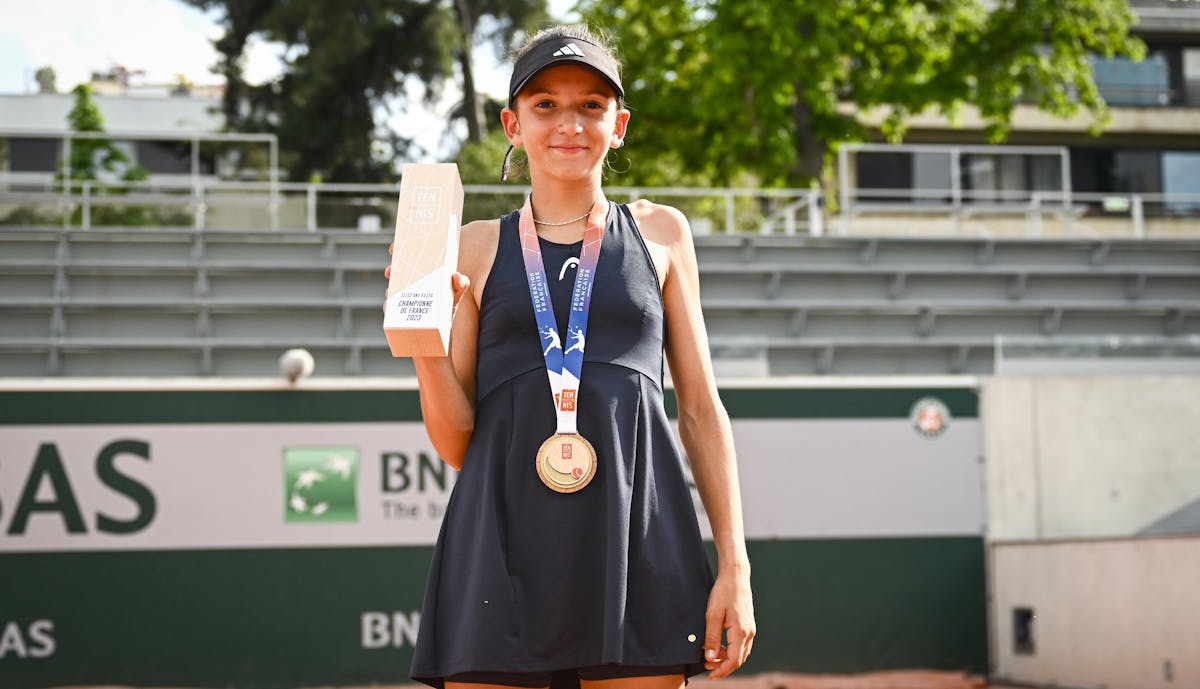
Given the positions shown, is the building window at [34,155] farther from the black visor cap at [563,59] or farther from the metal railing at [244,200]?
the black visor cap at [563,59]

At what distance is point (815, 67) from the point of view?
73.1 ft

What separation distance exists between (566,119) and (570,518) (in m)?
0.64

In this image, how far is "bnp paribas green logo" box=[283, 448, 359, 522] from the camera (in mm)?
7754

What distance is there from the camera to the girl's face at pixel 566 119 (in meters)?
2.18

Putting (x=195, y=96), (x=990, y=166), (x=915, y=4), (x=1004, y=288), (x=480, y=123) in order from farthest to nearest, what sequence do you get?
(x=195, y=96) < (x=480, y=123) < (x=915, y=4) < (x=990, y=166) < (x=1004, y=288)

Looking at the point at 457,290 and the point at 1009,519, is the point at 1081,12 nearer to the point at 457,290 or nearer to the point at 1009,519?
the point at 1009,519

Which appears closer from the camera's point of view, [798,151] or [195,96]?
[798,151]

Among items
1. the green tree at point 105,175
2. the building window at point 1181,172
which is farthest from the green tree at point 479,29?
the building window at point 1181,172

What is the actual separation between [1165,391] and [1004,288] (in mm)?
7117

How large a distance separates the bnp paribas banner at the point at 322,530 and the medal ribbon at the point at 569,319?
18.3ft

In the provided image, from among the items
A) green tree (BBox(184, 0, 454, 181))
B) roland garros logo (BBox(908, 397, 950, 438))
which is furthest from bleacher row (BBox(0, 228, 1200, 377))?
green tree (BBox(184, 0, 454, 181))

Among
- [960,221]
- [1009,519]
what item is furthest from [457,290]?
[960,221]

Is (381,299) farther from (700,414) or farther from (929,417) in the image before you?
(700,414)

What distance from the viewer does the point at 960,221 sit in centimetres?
1811
